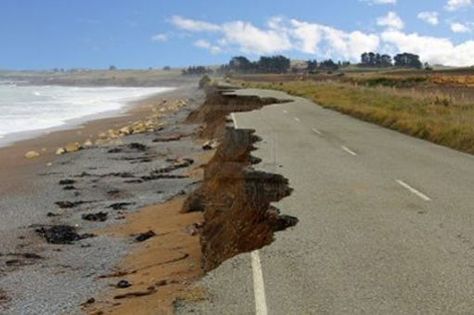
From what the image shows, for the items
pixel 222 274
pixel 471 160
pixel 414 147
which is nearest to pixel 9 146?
pixel 414 147

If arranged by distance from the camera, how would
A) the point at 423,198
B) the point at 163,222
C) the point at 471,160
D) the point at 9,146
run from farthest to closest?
1. the point at 9,146
2. the point at 471,160
3. the point at 163,222
4. the point at 423,198

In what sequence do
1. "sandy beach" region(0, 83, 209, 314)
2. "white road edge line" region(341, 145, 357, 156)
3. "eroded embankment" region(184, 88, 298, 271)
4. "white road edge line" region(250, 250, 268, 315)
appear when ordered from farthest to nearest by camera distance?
"white road edge line" region(341, 145, 357, 156), "sandy beach" region(0, 83, 209, 314), "eroded embankment" region(184, 88, 298, 271), "white road edge line" region(250, 250, 268, 315)

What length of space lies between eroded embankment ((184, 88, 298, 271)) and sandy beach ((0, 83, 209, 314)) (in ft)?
1.48

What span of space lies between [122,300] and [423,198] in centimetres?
524

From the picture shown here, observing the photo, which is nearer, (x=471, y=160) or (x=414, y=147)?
(x=471, y=160)

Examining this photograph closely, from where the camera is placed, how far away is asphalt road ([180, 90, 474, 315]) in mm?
6406

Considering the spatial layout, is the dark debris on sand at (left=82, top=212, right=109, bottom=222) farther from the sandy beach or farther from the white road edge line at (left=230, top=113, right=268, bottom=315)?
the white road edge line at (left=230, top=113, right=268, bottom=315)

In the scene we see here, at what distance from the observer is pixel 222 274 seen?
7.42 m

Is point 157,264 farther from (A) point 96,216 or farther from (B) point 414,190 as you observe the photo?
(A) point 96,216

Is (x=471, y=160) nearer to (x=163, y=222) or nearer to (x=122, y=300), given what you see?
(x=163, y=222)

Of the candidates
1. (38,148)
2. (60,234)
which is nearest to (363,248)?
(60,234)

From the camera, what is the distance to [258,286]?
22.5 feet

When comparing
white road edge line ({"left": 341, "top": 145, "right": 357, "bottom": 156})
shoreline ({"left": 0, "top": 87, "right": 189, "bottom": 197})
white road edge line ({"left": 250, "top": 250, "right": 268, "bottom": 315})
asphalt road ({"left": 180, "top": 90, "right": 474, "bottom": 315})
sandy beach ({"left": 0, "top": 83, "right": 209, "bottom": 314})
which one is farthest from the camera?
shoreline ({"left": 0, "top": 87, "right": 189, "bottom": 197})

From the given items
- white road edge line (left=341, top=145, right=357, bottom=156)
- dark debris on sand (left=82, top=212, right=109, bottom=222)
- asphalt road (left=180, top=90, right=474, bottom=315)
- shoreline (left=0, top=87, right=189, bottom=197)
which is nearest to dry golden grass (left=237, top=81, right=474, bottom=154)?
white road edge line (left=341, top=145, right=357, bottom=156)
